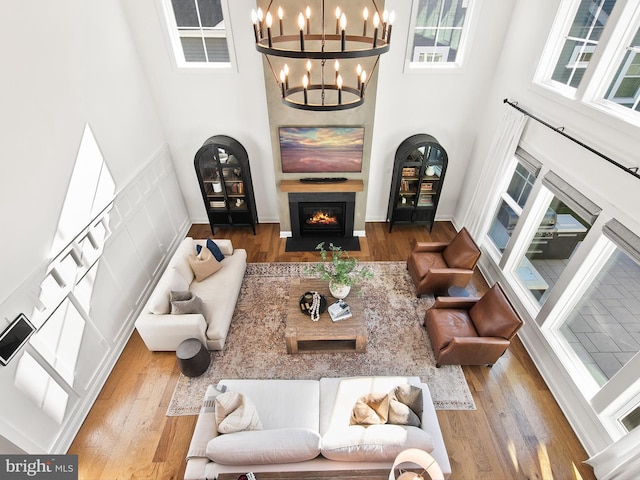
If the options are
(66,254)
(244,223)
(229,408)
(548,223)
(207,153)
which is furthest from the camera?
(244,223)

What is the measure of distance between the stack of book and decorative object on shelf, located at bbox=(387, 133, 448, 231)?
2.31m

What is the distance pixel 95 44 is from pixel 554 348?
5910 mm

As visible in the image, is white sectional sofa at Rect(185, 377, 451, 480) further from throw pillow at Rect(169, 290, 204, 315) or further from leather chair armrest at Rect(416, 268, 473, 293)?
leather chair armrest at Rect(416, 268, 473, 293)

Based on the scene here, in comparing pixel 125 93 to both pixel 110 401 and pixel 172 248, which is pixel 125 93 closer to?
pixel 172 248

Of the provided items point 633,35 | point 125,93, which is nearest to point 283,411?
point 125,93

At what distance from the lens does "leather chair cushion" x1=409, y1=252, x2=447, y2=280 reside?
4.49 m

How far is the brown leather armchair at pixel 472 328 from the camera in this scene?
3357 mm

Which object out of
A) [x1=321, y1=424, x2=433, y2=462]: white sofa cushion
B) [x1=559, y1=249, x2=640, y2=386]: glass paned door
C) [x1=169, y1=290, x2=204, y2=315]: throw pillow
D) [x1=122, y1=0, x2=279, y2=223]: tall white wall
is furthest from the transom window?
[x1=559, y1=249, x2=640, y2=386]: glass paned door

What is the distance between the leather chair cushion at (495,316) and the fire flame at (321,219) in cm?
261

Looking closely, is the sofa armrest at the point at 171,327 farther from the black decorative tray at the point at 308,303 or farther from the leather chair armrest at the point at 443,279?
the leather chair armrest at the point at 443,279

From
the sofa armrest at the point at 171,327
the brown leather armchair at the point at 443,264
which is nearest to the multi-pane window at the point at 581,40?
the brown leather armchair at the point at 443,264

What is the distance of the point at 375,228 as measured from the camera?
5910 mm

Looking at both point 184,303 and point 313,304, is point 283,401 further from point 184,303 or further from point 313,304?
point 184,303

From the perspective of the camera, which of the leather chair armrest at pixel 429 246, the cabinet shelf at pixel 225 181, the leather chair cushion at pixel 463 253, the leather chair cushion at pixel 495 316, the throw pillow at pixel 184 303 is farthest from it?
the cabinet shelf at pixel 225 181
